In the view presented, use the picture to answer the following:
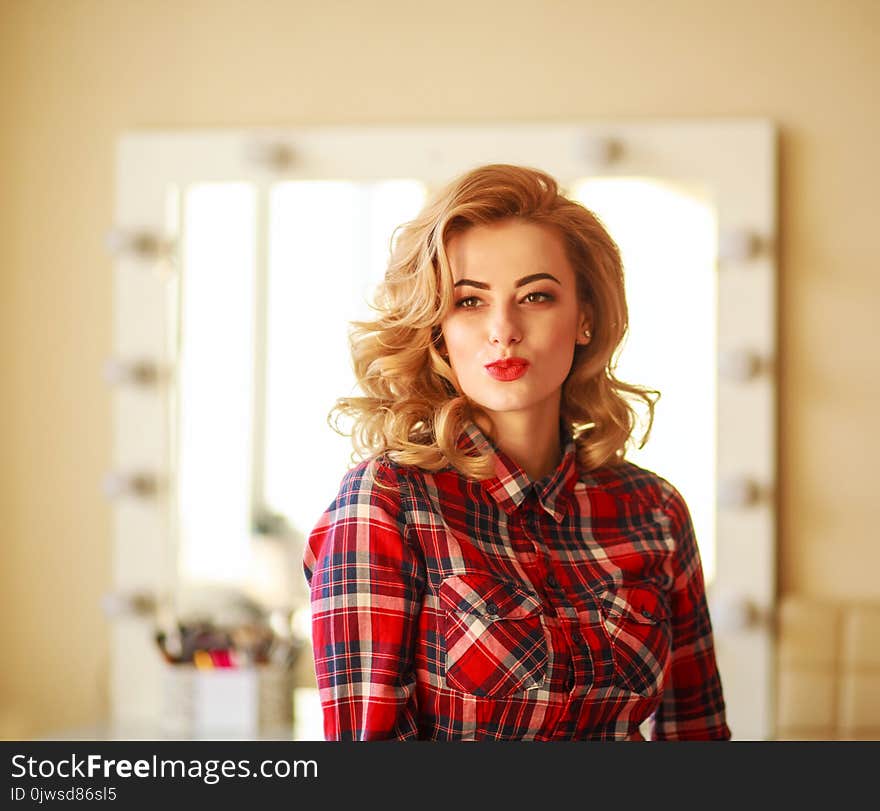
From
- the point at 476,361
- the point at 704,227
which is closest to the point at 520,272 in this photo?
the point at 476,361

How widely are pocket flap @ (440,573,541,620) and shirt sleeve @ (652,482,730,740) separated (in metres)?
0.18

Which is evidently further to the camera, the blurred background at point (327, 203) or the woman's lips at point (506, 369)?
the blurred background at point (327, 203)

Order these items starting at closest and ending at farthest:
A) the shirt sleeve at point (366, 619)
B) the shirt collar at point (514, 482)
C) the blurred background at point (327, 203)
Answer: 1. the shirt sleeve at point (366, 619)
2. the shirt collar at point (514, 482)
3. the blurred background at point (327, 203)

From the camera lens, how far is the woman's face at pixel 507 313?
33.6 inches

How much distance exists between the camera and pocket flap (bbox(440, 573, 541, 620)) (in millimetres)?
817

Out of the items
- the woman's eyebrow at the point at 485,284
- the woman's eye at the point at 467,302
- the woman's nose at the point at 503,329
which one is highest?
the woman's eyebrow at the point at 485,284

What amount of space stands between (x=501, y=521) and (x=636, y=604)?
13 cm

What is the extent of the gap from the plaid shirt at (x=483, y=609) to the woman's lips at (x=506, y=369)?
0.07 m

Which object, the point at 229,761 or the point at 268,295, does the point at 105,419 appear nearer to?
the point at 268,295

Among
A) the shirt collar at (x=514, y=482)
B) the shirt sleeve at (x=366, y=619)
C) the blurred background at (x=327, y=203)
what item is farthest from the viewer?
the blurred background at (x=327, y=203)

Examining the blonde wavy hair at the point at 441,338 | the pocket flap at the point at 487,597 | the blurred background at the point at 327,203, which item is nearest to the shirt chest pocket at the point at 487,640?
the pocket flap at the point at 487,597

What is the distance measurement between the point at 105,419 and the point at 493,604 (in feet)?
3.89

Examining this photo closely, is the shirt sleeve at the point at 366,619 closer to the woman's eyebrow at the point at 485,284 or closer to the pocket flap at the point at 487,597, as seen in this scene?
the pocket flap at the point at 487,597

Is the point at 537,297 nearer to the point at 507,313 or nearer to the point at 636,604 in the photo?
the point at 507,313
